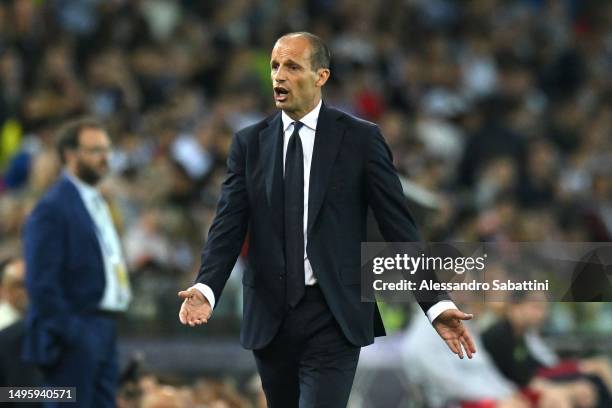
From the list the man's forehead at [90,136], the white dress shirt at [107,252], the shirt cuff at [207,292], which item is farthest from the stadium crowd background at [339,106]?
the shirt cuff at [207,292]

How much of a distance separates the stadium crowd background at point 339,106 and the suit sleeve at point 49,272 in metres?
1.50

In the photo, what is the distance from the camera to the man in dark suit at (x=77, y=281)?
7.32m

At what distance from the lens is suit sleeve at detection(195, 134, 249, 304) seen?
19.0 feet

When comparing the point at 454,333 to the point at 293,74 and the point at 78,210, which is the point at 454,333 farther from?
the point at 78,210

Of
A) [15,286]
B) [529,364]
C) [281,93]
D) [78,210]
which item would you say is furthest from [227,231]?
[529,364]

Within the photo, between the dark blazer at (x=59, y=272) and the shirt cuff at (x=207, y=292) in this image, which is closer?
the shirt cuff at (x=207, y=292)

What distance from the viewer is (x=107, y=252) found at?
7.68 meters

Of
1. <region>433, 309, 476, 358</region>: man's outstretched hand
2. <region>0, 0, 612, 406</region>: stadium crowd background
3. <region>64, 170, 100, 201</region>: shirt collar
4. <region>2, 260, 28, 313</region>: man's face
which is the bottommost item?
<region>433, 309, 476, 358</region>: man's outstretched hand

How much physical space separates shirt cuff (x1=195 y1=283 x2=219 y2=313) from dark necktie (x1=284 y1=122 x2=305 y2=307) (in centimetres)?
30

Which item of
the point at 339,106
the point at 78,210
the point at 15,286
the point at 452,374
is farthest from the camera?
the point at 339,106

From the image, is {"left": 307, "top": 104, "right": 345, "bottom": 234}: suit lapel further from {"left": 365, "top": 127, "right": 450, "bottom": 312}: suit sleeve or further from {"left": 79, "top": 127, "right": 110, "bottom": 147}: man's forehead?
{"left": 79, "top": 127, "right": 110, "bottom": 147}: man's forehead

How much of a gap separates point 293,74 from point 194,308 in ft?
3.35

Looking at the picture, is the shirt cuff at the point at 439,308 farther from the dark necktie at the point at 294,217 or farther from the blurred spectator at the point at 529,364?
the blurred spectator at the point at 529,364

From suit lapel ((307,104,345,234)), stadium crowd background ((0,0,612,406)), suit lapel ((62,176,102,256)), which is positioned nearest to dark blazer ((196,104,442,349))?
suit lapel ((307,104,345,234))
